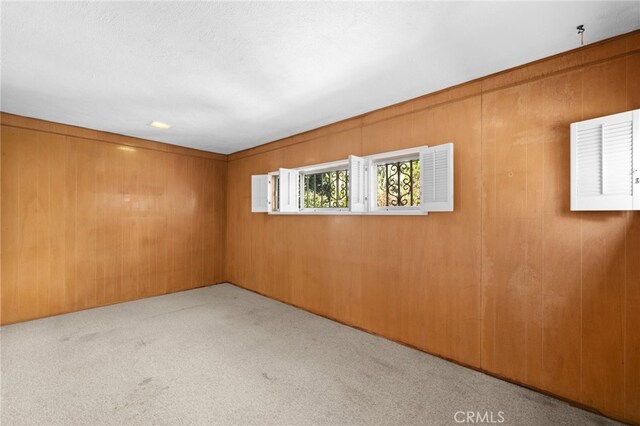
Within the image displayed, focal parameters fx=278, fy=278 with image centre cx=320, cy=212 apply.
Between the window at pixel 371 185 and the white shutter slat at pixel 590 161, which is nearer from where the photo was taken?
the white shutter slat at pixel 590 161

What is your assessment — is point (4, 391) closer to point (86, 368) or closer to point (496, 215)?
point (86, 368)

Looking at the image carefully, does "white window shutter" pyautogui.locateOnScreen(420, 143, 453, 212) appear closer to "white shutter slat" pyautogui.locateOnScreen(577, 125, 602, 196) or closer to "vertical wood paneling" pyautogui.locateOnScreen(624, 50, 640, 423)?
"white shutter slat" pyautogui.locateOnScreen(577, 125, 602, 196)

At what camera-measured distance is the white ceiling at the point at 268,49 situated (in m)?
1.63

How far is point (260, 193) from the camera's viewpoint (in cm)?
450

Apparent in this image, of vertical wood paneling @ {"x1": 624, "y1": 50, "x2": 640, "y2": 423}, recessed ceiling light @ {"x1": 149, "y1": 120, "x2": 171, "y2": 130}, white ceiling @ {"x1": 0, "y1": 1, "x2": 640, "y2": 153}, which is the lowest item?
vertical wood paneling @ {"x1": 624, "y1": 50, "x2": 640, "y2": 423}

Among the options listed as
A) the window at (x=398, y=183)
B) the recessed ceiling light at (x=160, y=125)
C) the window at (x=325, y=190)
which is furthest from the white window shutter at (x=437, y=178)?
the recessed ceiling light at (x=160, y=125)

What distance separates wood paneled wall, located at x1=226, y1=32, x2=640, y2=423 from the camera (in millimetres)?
1885

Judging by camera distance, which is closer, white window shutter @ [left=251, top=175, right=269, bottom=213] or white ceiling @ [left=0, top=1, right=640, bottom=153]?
white ceiling @ [left=0, top=1, right=640, bottom=153]

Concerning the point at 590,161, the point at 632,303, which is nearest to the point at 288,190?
the point at 590,161

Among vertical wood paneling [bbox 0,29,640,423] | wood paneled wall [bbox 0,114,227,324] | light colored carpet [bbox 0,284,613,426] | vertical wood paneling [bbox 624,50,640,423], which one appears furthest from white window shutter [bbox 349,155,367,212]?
wood paneled wall [bbox 0,114,227,324]

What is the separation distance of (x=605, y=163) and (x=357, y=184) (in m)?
1.98

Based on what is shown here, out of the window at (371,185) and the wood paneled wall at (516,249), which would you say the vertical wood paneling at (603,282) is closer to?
the wood paneled wall at (516,249)

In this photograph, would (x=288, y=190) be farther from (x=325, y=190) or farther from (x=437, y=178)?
(x=437, y=178)

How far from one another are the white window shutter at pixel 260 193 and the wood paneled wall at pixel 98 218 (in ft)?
4.31
